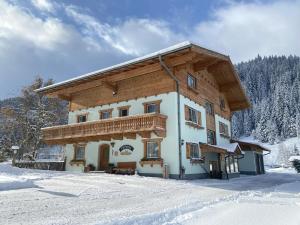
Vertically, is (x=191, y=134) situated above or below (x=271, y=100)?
below

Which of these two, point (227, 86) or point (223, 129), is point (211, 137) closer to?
point (223, 129)

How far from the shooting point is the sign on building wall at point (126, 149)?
760 inches

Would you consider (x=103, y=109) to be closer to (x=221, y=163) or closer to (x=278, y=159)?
(x=221, y=163)

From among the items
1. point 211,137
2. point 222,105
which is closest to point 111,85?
point 211,137

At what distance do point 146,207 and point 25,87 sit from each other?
3160 cm

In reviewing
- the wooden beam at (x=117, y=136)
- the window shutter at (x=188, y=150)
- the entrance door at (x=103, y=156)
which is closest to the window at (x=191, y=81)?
the window shutter at (x=188, y=150)

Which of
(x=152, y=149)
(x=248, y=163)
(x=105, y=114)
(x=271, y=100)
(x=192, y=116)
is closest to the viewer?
(x=152, y=149)

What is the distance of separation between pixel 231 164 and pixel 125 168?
893cm

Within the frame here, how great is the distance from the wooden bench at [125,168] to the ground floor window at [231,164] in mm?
7628

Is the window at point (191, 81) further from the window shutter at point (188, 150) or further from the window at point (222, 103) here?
the window at point (222, 103)

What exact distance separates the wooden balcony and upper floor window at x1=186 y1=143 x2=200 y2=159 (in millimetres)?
2003

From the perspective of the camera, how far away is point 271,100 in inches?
3935

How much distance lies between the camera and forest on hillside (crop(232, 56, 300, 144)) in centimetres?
9000

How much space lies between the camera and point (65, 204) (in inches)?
305
